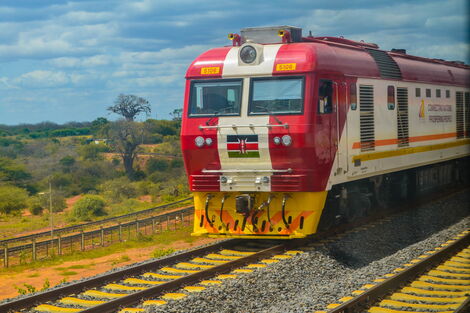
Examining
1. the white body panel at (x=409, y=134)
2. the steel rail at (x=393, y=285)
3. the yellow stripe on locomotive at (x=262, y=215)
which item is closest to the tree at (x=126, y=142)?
the white body panel at (x=409, y=134)

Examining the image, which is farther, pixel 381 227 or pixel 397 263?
pixel 381 227

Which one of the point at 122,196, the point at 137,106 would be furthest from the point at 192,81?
the point at 137,106

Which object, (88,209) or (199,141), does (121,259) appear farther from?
(88,209)

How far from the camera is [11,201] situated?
46469mm

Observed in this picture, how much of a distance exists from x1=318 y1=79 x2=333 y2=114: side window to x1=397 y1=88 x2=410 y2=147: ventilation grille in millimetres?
3737

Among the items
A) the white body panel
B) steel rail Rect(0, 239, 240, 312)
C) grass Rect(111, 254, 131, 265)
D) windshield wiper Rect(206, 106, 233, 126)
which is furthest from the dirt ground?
the white body panel

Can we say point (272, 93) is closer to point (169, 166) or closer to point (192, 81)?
point (192, 81)

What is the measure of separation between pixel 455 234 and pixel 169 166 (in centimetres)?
5011

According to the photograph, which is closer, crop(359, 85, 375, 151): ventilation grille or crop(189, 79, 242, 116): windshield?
crop(189, 79, 242, 116): windshield

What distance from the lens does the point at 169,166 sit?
209ft

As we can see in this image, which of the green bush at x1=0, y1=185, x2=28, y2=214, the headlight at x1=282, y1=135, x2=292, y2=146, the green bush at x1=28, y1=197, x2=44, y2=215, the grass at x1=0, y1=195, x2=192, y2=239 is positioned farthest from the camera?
the green bush at x1=28, y1=197, x2=44, y2=215

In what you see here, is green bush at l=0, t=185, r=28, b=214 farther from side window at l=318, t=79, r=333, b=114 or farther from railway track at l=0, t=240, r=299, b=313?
side window at l=318, t=79, r=333, b=114

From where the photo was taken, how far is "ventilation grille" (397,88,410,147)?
16.2m

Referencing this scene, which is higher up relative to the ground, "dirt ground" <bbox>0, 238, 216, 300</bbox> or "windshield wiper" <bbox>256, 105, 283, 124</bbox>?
"windshield wiper" <bbox>256, 105, 283, 124</bbox>
